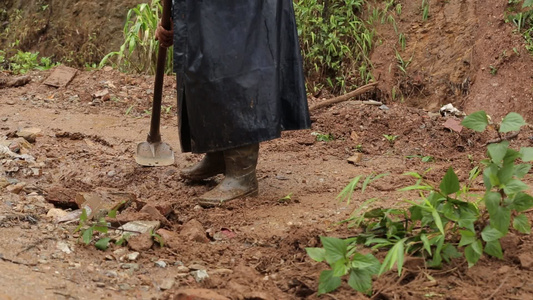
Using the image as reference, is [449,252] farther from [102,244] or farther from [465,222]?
[102,244]

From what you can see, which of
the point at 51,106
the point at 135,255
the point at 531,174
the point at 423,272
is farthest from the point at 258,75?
the point at 51,106

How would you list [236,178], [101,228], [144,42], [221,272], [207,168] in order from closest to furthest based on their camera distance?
[221,272]
[101,228]
[236,178]
[207,168]
[144,42]

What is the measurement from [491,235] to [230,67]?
1442mm

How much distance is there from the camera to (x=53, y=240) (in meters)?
Answer: 2.74

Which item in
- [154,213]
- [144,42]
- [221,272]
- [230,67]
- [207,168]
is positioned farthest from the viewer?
[144,42]

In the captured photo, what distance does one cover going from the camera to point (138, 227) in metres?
2.88

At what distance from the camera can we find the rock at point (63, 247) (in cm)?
266

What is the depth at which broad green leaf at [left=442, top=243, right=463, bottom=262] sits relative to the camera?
238cm

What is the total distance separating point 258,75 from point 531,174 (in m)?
1.65

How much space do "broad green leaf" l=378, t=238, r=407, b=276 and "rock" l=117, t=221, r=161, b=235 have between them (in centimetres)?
99

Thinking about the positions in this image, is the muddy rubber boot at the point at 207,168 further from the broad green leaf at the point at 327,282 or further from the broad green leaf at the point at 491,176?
the broad green leaf at the point at 491,176

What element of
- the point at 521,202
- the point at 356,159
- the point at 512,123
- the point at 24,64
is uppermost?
the point at 512,123

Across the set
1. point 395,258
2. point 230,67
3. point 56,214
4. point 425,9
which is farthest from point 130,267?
point 425,9

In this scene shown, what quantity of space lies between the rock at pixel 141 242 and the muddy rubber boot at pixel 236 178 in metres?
0.68
